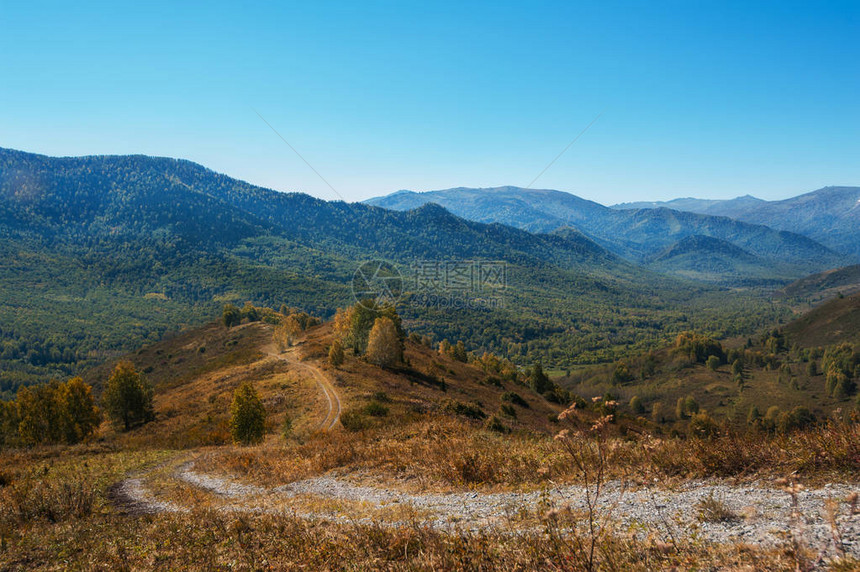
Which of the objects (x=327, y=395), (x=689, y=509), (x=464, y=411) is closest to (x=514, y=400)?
(x=464, y=411)

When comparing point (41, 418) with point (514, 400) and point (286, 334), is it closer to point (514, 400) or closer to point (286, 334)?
point (286, 334)

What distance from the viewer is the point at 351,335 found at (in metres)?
64.1

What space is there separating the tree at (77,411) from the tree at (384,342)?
32.6 m

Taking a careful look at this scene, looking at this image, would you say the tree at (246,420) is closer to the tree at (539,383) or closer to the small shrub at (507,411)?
the small shrub at (507,411)

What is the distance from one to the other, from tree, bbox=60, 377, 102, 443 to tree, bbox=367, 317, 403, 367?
1284 inches

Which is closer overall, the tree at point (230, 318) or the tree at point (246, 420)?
the tree at point (246, 420)

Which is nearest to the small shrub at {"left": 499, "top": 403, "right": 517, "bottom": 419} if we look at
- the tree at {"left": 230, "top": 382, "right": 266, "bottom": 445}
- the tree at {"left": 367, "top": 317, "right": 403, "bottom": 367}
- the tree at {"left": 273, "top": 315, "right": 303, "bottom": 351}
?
the tree at {"left": 367, "top": 317, "right": 403, "bottom": 367}

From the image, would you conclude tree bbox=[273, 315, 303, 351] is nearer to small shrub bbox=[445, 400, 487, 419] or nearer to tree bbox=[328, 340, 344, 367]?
tree bbox=[328, 340, 344, 367]

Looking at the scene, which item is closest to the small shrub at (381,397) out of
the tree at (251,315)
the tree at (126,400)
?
the tree at (126,400)

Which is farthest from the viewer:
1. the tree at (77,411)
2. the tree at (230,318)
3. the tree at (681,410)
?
the tree at (681,410)

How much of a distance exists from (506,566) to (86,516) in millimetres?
12323

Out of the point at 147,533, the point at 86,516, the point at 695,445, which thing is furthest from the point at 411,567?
the point at 86,516

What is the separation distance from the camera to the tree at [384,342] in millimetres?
56219

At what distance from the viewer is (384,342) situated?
56.4 meters
